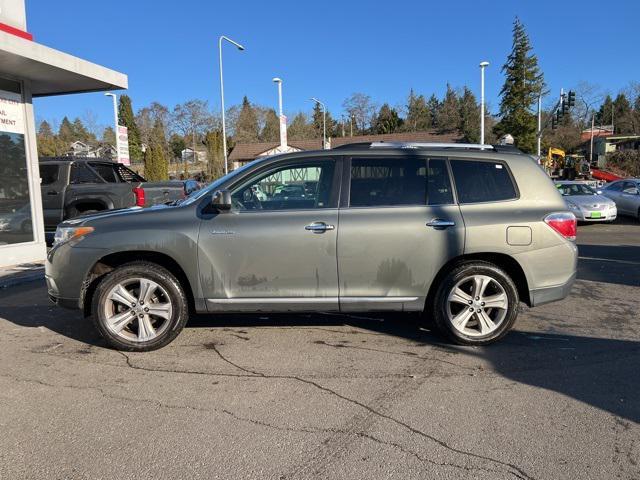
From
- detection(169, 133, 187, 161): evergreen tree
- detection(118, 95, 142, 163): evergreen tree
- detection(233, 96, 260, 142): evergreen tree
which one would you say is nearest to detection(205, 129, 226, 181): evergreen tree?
detection(169, 133, 187, 161): evergreen tree

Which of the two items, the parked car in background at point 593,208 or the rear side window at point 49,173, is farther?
the parked car in background at point 593,208

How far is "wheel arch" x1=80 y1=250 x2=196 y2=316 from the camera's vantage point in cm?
469

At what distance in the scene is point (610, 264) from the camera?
8898 mm

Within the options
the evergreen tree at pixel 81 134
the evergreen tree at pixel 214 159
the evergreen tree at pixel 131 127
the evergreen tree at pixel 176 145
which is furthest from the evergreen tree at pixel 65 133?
the evergreen tree at pixel 214 159

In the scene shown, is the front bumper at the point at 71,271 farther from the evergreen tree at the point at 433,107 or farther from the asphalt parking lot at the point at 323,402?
the evergreen tree at the point at 433,107

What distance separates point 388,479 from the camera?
8.96 ft

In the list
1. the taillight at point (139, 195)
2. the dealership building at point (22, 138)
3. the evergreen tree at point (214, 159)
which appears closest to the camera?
the dealership building at point (22, 138)

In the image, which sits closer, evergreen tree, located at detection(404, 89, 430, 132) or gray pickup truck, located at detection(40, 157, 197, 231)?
gray pickup truck, located at detection(40, 157, 197, 231)

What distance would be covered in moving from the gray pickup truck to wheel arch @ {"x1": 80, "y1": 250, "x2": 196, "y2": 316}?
20.6ft

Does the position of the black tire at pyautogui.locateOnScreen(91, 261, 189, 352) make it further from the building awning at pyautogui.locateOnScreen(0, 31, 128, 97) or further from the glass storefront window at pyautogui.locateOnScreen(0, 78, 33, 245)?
the glass storefront window at pyautogui.locateOnScreen(0, 78, 33, 245)

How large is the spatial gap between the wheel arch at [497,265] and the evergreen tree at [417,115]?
3629 inches

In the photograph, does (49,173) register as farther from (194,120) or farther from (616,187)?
(194,120)

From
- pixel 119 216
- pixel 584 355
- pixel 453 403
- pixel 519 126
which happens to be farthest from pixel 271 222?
pixel 519 126

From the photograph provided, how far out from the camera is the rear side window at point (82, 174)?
11.3 meters
